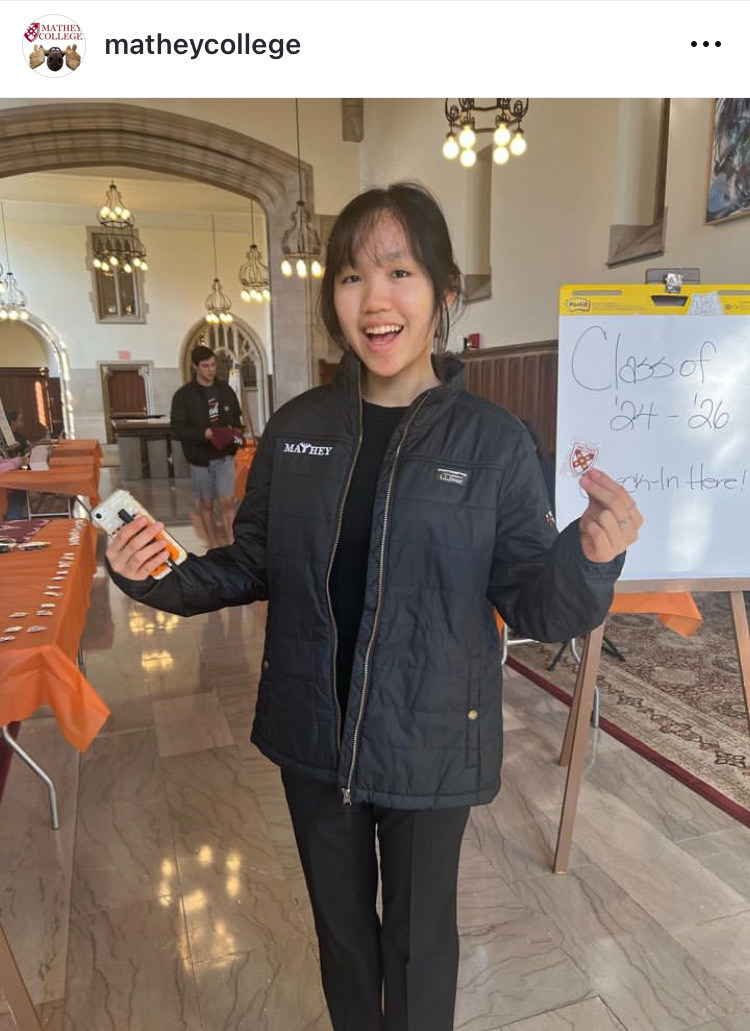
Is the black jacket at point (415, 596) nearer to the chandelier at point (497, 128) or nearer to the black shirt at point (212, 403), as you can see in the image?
the black shirt at point (212, 403)

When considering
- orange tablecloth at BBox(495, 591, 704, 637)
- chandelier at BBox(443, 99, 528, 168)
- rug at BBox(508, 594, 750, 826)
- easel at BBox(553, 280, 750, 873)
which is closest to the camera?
easel at BBox(553, 280, 750, 873)

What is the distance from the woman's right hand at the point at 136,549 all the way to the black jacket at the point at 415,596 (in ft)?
0.21

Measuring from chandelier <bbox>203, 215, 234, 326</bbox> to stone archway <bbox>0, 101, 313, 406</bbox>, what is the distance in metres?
5.16

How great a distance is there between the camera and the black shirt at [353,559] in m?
1.12

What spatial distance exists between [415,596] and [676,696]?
2637 mm

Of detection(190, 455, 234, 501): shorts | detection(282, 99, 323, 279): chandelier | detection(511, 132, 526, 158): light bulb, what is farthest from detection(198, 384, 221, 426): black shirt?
detection(282, 99, 323, 279): chandelier

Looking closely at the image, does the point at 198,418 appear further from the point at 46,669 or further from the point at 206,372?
the point at 46,669

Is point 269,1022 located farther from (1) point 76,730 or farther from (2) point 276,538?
(2) point 276,538

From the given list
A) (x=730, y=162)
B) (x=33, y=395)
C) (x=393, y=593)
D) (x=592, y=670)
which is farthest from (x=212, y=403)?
(x=33, y=395)

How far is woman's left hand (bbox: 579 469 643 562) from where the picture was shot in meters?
0.96

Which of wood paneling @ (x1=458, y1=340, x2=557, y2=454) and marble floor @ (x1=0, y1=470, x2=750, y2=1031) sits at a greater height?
wood paneling @ (x1=458, y1=340, x2=557, y2=454)

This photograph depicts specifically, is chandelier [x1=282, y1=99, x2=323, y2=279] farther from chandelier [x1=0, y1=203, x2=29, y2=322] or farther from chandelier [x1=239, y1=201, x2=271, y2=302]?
chandelier [x1=0, y1=203, x2=29, y2=322]

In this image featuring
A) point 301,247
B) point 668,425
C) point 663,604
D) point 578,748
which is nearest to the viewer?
point 668,425

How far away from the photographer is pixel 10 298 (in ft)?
49.6
